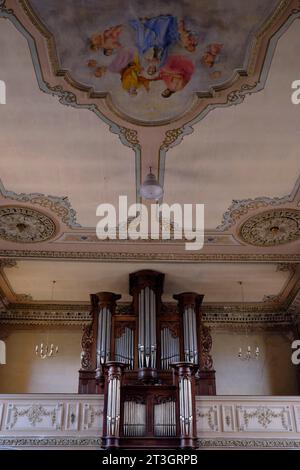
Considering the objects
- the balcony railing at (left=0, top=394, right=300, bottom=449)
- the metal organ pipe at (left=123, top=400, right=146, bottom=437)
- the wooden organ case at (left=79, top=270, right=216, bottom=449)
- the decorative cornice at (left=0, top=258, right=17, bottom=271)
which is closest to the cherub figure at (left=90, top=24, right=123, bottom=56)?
the wooden organ case at (left=79, top=270, right=216, bottom=449)

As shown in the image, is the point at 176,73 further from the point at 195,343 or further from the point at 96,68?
the point at 195,343

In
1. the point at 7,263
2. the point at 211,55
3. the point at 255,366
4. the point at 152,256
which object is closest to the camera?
the point at 211,55

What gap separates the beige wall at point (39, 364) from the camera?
12.1 meters

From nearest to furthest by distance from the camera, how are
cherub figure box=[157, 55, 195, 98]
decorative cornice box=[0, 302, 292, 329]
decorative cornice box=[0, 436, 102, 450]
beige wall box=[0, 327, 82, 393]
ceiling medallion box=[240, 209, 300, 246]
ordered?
cherub figure box=[157, 55, 195, 98] < decorative cornice box=[0, 436, 102, 450] < ceiling medallion box=[240, 209, 300, 246] < beige wall box=[0, 327, 82, 393] < decorative cornice box=[0, 302, 292, 329]

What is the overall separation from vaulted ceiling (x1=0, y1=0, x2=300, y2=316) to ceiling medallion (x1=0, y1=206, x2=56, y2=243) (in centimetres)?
3

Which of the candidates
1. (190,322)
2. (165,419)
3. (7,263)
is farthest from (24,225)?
(190,322)

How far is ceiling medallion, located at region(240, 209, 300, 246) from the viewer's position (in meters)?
8.28

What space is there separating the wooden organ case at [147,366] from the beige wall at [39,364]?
3.43ft

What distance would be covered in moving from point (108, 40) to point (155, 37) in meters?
0.53

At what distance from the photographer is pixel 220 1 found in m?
4.70

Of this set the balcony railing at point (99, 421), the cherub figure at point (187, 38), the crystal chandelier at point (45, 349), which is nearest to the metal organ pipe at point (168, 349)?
the balcony railing at point (99, 421)

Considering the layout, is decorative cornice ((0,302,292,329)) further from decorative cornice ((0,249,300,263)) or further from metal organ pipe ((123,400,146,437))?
metal organ pipe ((123,400,146,437))

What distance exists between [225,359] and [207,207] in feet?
19.9

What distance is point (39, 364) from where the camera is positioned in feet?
40.4
